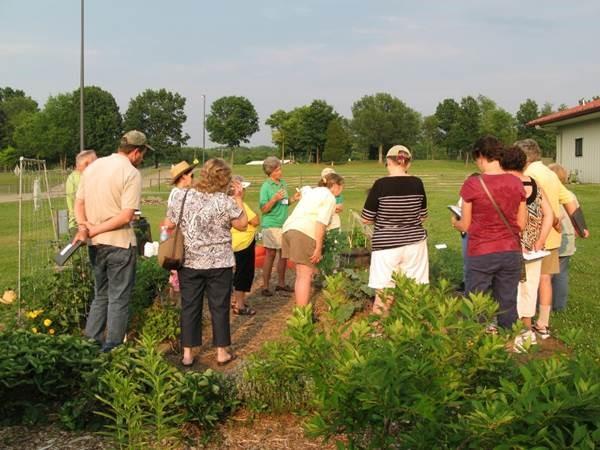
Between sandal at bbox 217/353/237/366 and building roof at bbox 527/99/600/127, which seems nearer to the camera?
sandal at bbox 217/353/237/366

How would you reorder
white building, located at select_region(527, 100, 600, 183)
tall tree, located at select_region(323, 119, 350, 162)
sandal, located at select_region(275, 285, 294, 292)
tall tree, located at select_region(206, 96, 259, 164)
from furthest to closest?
tall tree, located at select_region(206, 96, 259, 164) < tall tree, located at select_region(323, 119, 350, 162) < white building, located at select_region(527, 100, 600, 183) < sandal, located at select_region(275, 285, 294, 292)

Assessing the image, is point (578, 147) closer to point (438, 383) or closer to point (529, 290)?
point (529, 290)

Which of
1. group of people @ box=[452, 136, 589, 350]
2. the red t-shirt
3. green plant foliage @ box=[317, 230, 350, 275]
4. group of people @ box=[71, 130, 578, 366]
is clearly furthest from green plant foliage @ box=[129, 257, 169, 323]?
the red t-shirt

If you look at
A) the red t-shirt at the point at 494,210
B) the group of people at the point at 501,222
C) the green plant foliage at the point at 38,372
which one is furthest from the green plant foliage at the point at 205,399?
the red t-shirt at the point at 494,210

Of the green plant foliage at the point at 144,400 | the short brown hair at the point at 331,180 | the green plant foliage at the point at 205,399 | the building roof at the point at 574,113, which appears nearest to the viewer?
the green plant foliage at the point at 144,400

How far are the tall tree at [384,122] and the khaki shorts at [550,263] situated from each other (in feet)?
254

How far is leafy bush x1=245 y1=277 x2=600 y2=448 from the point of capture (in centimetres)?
198

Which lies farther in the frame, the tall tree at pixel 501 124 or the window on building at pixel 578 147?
the tall tree at pixel 501 124

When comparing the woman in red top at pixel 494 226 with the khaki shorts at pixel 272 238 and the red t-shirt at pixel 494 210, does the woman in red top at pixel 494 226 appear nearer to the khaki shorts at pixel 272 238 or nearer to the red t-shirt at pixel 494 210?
the red t-shirt at pixel 494 210

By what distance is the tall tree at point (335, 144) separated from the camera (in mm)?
83938

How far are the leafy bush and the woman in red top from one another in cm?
206

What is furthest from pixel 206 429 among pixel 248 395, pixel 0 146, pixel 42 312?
pixel 0 146

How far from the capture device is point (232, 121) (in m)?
109

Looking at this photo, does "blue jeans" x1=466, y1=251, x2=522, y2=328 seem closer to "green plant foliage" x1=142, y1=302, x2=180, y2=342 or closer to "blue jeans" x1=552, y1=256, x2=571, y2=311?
"blue jeans" x1=552, y1=256, x2=571, y2=311
